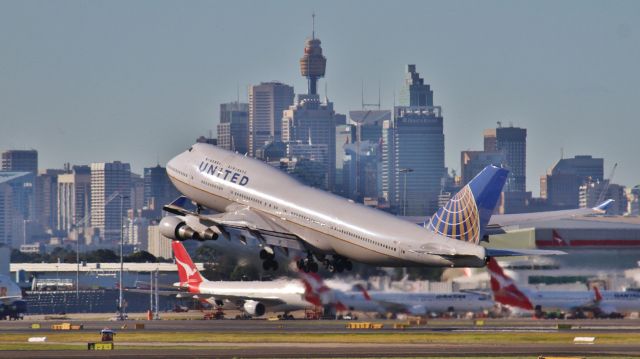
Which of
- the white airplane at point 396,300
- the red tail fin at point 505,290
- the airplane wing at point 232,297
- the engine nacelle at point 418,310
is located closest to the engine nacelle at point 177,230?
the white airplane at point 396,300

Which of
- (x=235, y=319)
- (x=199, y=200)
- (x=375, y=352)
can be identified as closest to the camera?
(x=375, y=352)

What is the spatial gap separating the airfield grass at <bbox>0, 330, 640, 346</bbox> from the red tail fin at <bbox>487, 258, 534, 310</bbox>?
12879mm

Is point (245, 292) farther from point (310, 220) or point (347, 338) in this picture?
point (310, 220)

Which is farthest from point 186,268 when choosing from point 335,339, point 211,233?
point 211,233

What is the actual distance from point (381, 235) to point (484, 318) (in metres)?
43.1

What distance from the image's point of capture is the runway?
109m

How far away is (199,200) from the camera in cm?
12888

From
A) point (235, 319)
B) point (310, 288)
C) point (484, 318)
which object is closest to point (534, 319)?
point (484, 318)

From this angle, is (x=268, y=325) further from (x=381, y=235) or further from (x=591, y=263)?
(x=381, y=235)

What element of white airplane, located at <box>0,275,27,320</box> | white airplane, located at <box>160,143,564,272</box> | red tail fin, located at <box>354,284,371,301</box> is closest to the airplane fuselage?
white airplane, located at <box>160,143,564,272</box>

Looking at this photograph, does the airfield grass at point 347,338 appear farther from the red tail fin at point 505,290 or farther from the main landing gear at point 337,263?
the red tail fin at point 505,290

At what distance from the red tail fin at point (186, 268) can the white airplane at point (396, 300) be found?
1006 inches

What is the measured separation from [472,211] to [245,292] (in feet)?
207

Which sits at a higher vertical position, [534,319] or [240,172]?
[240,172]
